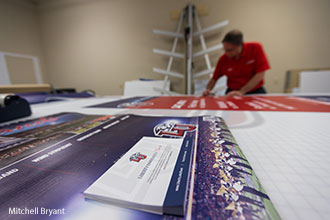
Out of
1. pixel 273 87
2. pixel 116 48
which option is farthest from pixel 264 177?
pixel 116 48

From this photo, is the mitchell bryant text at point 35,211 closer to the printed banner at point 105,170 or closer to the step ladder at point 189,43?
the printed banner at point 105,170

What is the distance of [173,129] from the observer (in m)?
0.35

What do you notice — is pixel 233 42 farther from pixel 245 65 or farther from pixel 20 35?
pixel 20 35

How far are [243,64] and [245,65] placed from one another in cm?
2

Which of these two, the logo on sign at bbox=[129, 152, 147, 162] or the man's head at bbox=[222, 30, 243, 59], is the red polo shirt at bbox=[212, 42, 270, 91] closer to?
the man's head at bbox=[222, 30, 243, 59]

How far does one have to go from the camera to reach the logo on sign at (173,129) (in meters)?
0.32

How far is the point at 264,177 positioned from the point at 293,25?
2709 millimetres

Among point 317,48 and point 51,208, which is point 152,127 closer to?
point 51,208

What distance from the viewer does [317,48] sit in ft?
6.54

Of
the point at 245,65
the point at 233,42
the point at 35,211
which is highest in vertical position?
the point at 233,42

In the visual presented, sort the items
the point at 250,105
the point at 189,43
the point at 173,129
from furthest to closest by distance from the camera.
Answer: the point at 189,43
the point at 250,105
the point at 173,129

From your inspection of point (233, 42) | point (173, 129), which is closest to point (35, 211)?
point (173, 129)

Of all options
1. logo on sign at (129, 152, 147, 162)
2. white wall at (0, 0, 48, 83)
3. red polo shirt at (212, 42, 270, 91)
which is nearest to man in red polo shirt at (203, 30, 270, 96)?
red polo shirt at (212, 42, 270, 91)

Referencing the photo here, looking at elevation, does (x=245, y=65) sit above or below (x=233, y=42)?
below
